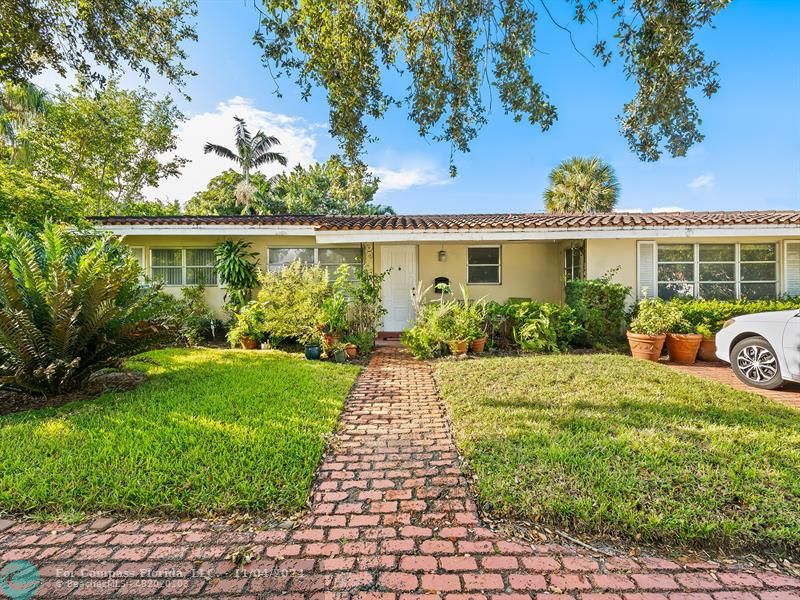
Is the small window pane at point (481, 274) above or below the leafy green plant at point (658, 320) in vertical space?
above

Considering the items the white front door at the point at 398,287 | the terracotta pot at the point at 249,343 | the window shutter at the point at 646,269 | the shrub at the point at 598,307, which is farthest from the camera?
the white front door at the point at 398,287

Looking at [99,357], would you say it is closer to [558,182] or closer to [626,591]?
[626,591]

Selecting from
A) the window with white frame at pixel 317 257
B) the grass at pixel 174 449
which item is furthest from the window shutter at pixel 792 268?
the grass at pixel 174 449

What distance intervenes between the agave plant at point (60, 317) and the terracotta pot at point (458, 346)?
17.4 feet

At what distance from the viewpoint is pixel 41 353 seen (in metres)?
4.76

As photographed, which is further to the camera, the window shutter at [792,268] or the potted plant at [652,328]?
the window shutter at [792,268]

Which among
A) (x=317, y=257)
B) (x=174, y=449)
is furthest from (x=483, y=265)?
(x=174, y=449)

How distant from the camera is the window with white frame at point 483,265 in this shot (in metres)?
11.2

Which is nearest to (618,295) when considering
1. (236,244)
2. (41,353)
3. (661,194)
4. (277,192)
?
(661,194)

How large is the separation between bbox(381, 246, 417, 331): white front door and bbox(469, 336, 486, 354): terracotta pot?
2811 millimetres

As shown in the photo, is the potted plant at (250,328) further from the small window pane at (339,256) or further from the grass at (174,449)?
the grass at (174,449)

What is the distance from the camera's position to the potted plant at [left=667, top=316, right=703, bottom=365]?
24.7ft

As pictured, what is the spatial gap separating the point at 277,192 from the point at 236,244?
18159 millimetres

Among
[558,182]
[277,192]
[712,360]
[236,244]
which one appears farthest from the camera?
[277,192]
